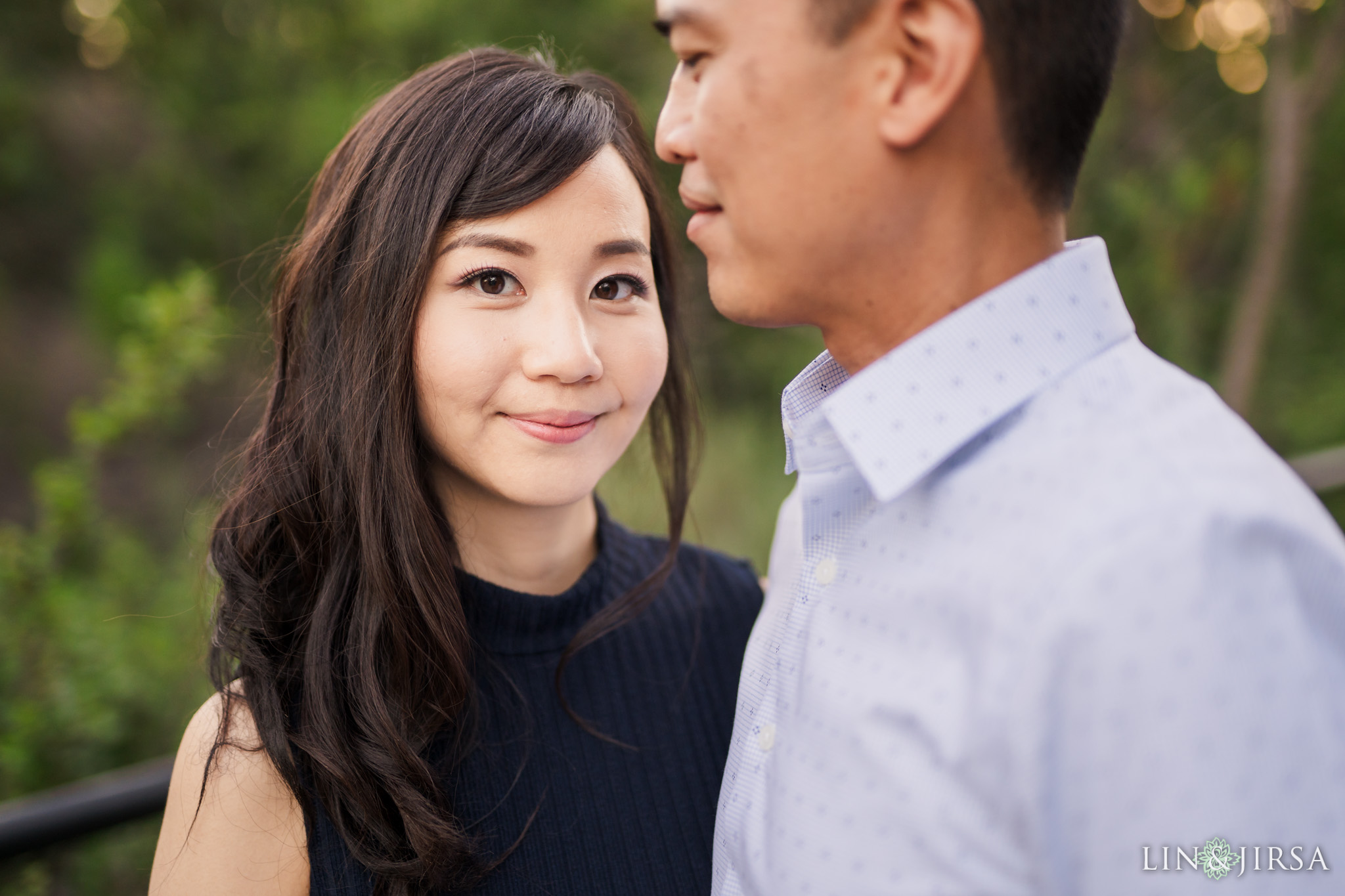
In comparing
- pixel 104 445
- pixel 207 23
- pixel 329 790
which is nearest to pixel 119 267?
pixel 207 23

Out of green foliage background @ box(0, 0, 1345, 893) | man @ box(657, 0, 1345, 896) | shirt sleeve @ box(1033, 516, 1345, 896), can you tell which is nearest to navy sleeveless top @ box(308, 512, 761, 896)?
man @ box(657, 0, 1345, 896)

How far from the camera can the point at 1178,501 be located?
91 cm

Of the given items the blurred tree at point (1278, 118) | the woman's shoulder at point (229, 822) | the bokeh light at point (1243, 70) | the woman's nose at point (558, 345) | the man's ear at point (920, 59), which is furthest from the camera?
the bokeh light at point (1243, 70)

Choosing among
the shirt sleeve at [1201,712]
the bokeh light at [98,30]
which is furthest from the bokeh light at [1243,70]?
the bokeh light at [98,30]

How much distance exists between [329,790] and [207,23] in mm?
7464

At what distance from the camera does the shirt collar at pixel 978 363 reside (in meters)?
1.08

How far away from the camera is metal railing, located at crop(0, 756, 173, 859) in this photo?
5.62ft

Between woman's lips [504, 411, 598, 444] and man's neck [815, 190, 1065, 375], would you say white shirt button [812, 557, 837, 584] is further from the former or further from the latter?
woman's lips [504, 411, 598, 444]

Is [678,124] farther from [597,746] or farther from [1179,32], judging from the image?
[1179,32]

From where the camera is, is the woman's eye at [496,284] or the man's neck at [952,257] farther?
the woman's eye at [496,284]

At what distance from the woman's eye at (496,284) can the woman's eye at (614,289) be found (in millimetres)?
150

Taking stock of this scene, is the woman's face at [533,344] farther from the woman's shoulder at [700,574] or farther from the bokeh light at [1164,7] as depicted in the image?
the bokeh light at [1164,7]

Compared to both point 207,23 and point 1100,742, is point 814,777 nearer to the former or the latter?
point 1100,742

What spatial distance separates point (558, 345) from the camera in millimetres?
1505
